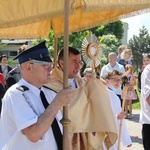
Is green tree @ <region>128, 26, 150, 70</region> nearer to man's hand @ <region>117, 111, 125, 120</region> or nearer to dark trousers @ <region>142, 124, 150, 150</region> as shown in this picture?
dark trousers @ <region>142, 124, 150, 150</region>

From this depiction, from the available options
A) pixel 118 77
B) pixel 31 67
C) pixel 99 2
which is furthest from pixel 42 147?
pixel 118 77

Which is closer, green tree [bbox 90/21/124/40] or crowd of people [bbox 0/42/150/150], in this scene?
crowd of people [bbox 0/42/150/150]

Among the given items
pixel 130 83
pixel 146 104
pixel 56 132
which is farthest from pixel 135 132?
pixel 56 132

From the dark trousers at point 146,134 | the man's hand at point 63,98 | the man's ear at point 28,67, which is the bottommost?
the dark trousers at point 146,134

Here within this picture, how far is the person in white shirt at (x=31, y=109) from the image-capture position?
2.37 m

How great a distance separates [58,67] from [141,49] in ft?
189

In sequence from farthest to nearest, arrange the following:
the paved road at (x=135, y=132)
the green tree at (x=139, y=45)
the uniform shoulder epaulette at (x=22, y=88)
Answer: the green tree at (x=139, y=45) → the paved road at (x=135, y=132) → the uniform shoulder epaulette at (x=22, y=88)

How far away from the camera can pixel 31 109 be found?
2.44m

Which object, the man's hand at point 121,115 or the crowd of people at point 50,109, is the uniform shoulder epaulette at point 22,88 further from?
the man's hand at point 121,115

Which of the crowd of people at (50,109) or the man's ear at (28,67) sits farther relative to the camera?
the man's ear at (28,67)

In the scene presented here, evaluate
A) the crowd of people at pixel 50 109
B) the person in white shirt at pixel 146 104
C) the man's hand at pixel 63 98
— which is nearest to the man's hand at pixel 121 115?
the crowd of people at pixel 50 109

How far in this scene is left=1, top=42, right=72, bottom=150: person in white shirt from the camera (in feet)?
7.79

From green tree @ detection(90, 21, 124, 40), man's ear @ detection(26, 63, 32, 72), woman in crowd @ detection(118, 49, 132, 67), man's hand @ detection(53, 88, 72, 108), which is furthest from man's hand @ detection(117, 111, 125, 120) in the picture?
green tree @ detection(90, 21, 124, 40)

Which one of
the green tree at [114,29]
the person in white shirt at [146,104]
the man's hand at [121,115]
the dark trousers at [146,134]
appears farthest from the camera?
the green tree at [114,29]
